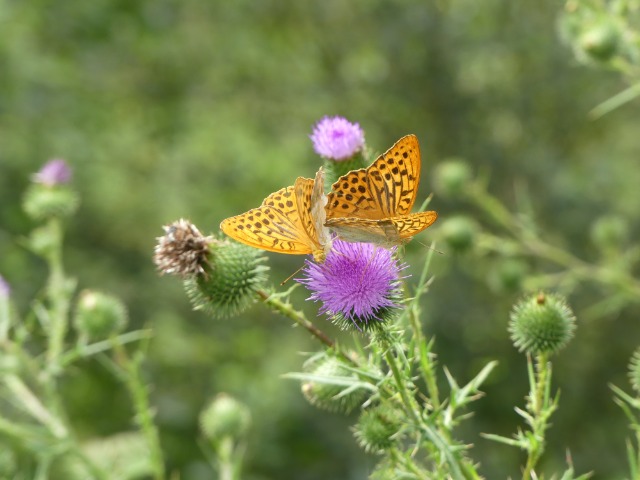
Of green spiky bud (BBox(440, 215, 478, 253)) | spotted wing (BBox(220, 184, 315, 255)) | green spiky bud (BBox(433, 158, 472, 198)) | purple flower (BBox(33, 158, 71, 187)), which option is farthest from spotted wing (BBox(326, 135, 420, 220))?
purple flower (BBox(33, 158, 71, 187))

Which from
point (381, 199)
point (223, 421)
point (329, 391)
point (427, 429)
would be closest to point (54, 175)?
point (223, 421)

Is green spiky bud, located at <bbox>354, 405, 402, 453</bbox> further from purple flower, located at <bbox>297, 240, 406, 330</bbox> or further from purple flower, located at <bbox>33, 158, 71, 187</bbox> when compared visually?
purple flower, located at <bbox>33, 158, 71, 187</bbox>

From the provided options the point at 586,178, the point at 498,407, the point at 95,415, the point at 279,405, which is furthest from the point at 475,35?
the point at 95,415

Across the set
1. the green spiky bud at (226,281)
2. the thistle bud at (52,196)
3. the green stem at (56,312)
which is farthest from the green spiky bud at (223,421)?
the thistle bud at (52,196)

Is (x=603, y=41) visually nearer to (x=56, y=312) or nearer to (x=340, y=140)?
(x=340, y=140)

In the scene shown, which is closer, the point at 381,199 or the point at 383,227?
the point at 383,227

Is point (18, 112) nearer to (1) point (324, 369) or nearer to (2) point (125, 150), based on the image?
(2) point (125, 150)

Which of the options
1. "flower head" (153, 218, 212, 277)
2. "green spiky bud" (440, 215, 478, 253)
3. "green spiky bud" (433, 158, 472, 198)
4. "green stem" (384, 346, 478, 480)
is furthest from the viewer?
"green spiky bud" (433, 158, 472, 198)
